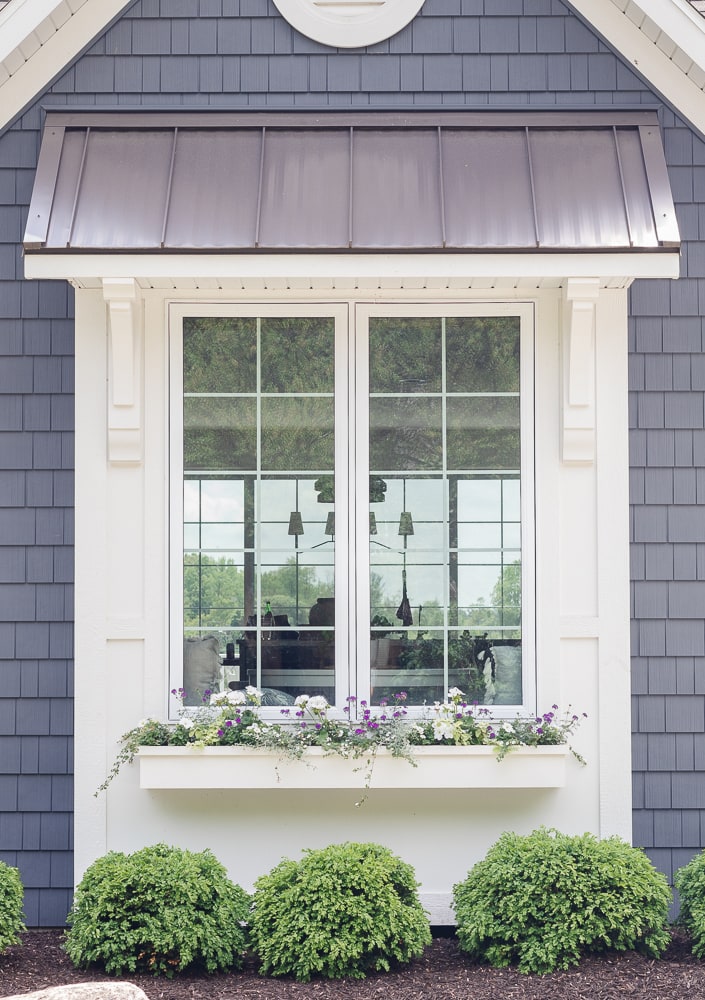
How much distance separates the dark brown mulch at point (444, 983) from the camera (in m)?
3.58

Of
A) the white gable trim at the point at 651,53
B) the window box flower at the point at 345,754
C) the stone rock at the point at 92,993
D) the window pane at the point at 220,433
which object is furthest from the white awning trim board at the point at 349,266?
the stone rock at the point at 92,993

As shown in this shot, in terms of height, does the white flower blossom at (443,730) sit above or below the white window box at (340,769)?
above

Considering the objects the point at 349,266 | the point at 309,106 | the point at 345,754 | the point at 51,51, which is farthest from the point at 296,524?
the point at 51,51

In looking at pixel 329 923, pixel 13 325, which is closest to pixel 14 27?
pixel 13 325

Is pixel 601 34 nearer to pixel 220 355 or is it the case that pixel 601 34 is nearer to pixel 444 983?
pixel 220 355

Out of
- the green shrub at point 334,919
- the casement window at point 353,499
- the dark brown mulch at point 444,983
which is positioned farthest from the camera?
the casement window at point 353,499

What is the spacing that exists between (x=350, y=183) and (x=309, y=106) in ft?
1.83

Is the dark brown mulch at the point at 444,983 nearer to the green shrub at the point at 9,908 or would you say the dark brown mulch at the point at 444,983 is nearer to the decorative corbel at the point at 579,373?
the green shrub at the point at 9,908

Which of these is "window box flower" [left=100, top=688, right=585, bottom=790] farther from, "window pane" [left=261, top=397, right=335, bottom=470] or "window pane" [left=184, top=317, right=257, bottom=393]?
"window pane" [left=184, top=317, right=257, bottom=393]

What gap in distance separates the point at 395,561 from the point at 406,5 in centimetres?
242

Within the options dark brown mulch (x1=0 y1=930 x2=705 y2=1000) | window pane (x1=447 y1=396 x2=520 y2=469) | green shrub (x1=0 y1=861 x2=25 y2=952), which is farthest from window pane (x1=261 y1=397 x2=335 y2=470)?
dark brown mulch (x1=0 y1=930 x2=705 y2=1000)

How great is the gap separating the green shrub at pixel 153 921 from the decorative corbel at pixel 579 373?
2296mm

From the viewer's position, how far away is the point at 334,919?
370 centimetres

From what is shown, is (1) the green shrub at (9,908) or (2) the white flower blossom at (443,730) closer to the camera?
(1) the green shrub at (9,908)
